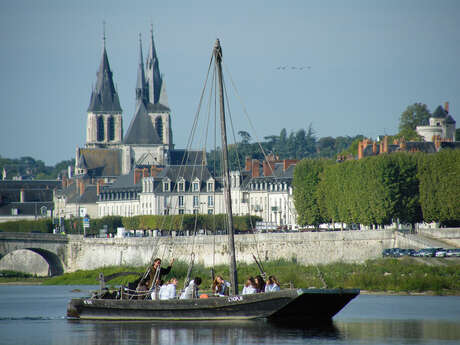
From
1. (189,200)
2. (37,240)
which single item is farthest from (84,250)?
(189,200)

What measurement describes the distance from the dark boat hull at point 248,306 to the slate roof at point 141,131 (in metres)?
130

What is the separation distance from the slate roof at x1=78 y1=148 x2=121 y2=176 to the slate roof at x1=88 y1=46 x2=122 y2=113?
990 cm

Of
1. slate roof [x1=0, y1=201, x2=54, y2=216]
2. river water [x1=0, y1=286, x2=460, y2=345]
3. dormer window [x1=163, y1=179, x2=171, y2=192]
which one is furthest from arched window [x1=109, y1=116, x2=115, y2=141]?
river water [x1=0, y1=286, x2=460, y2=345]

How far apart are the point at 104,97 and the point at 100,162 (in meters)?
12.7

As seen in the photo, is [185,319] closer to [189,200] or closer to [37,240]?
[37,240]

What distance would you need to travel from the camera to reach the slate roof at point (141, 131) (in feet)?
569

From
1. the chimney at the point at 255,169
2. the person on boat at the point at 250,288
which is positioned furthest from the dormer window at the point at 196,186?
the person on boat at the point at 250,288

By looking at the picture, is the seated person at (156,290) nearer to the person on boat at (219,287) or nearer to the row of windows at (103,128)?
the person on boat at (219,287)

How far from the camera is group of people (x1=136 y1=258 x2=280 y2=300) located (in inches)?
1645

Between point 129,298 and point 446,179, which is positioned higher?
point 446,179

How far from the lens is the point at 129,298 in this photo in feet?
147

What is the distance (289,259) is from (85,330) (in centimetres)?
4387

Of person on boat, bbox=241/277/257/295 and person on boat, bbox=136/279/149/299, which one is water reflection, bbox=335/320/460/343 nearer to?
person on boat, bbox=241/277/257/295

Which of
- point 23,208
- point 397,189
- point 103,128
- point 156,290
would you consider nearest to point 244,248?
point 397,189
